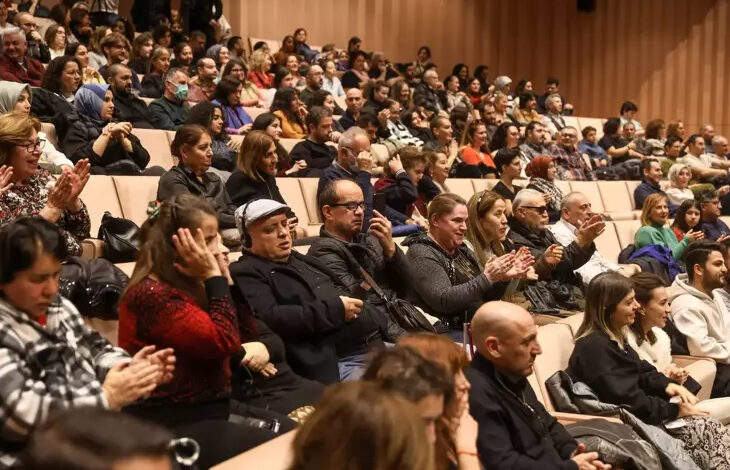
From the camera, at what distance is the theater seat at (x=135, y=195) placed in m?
3.48

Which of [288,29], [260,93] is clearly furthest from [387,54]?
[260,93]

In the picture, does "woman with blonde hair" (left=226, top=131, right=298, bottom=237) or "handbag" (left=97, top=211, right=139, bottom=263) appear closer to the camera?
"handbag" (left=97, top=211, right=139, bottom=263)

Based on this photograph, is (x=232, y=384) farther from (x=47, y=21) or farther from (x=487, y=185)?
(x=47, y=21)

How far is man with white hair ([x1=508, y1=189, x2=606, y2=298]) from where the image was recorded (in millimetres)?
3896

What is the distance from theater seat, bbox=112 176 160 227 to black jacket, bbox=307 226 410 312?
768mm

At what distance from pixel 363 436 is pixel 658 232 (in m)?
4.29

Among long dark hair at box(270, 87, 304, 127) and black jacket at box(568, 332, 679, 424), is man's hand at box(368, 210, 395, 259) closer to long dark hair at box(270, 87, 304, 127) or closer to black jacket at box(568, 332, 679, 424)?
black jacket at box(568, 332, 679, 424)

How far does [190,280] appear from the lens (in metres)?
2.06

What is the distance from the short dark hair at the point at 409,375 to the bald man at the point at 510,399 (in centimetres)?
57

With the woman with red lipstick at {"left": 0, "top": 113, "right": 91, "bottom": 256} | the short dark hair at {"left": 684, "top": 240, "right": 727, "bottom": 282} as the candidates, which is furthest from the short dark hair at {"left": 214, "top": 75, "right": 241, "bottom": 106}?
the short dark hair at {"left": 684, "top": 240, "right": 727, "bottom": 282}

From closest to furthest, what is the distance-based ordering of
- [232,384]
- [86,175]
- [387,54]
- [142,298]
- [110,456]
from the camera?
[110,456], [142,298], [232,384], [86,175], [387,54]

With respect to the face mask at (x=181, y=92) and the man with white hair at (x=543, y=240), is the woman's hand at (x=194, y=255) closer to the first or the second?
the man with white hair at (x=543, y=240)

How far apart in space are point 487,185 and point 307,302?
316 centimetres

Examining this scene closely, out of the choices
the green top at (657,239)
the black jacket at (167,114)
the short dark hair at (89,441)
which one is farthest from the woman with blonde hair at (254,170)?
the short dark hair at (89,441)
